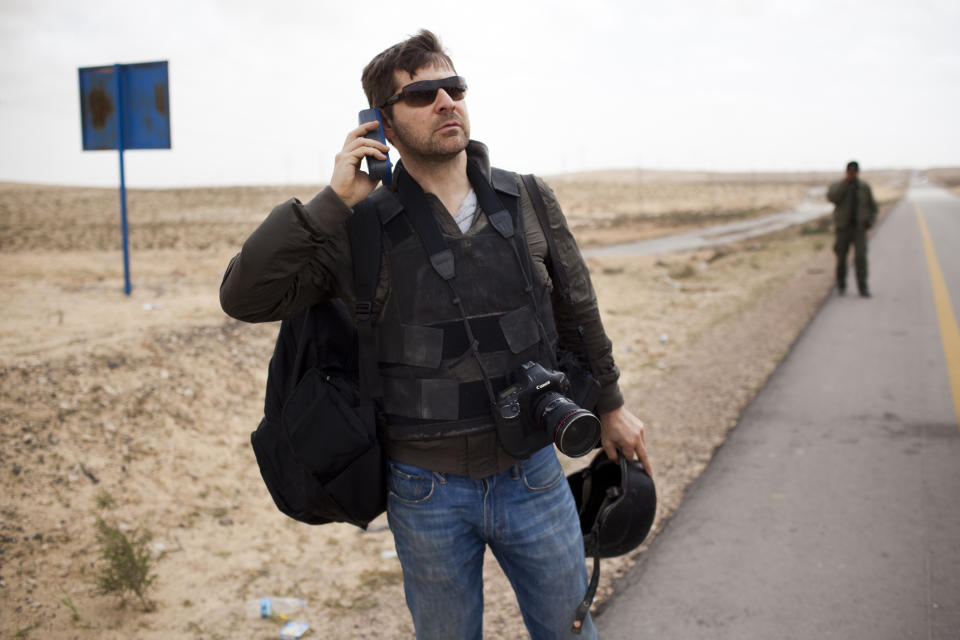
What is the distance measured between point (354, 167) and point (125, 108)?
7465 mm

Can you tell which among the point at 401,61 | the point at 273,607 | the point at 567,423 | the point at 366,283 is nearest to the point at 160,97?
the point at 273,607

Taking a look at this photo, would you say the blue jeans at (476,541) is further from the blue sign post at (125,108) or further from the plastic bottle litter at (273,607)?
the blue sign post at (125,108)

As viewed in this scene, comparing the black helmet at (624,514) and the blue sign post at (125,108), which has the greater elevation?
the blue sign post at (125,108)

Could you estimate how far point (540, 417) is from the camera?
184cm

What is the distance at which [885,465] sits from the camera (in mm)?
4613

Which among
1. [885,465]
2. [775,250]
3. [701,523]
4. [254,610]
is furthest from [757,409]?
[775,250]

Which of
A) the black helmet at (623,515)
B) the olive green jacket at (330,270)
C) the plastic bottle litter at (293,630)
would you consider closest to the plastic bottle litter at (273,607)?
the plastic bottle litter at (293,630)

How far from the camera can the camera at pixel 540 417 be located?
5.97 ft

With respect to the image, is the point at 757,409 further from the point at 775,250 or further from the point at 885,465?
the point at 775,250

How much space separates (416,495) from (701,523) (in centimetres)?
253

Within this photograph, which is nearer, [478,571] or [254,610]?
[478,571]

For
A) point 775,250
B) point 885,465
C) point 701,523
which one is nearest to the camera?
point 701,523

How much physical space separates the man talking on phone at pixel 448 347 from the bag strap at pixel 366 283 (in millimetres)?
28

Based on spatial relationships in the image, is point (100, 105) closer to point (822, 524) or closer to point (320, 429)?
point (320, 429)
